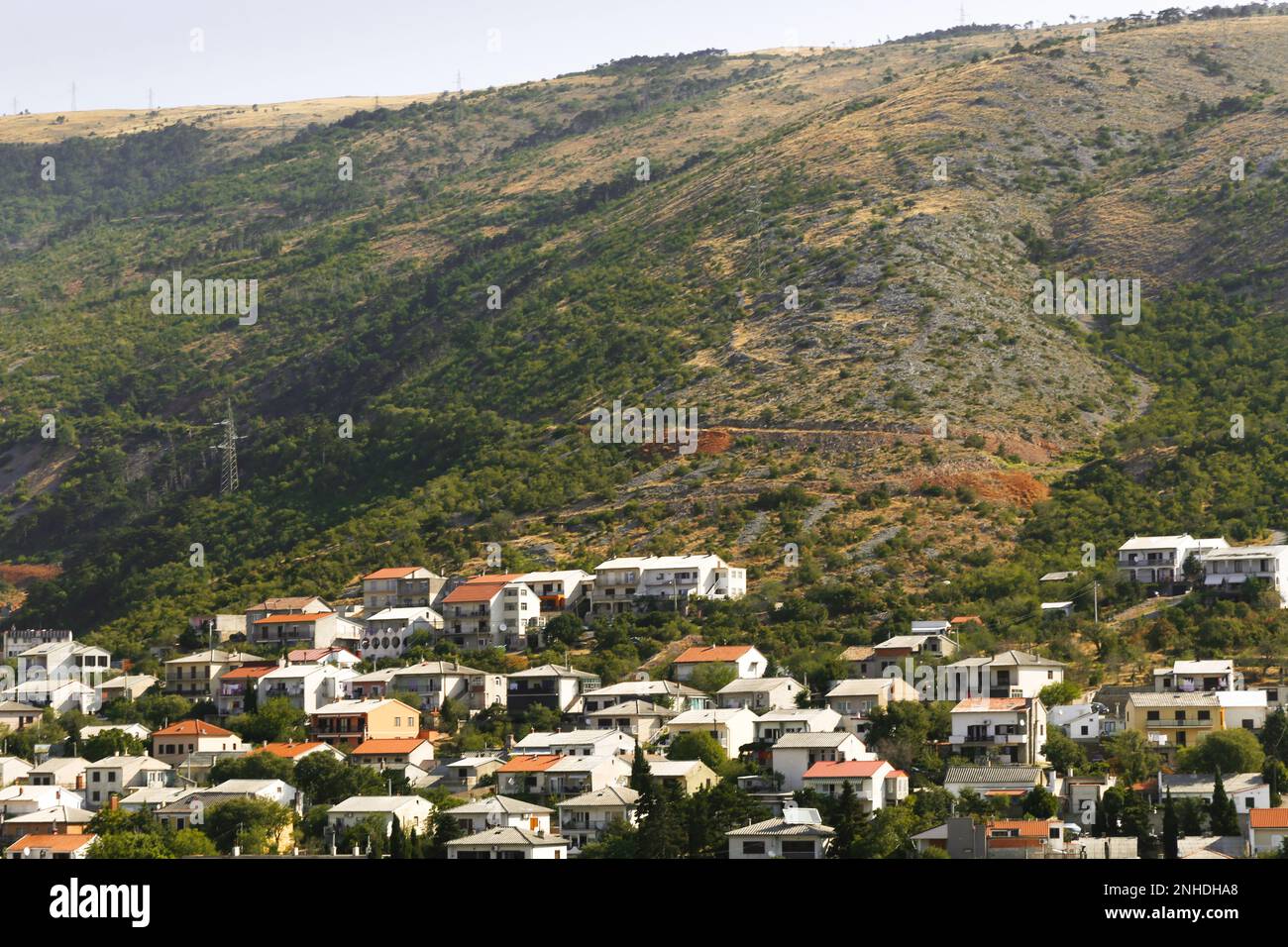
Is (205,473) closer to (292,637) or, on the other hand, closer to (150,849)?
(292,637)

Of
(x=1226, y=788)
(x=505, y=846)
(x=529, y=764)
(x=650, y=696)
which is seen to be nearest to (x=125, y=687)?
(x=650, y=696)

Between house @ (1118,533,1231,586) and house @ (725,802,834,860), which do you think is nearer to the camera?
house @ (725,802,834,860)

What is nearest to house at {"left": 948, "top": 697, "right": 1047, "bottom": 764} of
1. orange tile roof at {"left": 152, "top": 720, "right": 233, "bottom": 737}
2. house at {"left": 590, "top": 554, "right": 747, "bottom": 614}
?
house at {"left": 590, "top": 554, "right": 747, "bottom": 614}

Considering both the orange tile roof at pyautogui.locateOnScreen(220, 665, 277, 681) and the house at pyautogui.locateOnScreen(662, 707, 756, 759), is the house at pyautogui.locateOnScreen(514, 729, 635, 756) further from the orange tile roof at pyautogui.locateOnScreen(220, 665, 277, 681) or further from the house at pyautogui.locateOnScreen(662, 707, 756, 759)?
the orange tile roof at pyautogui.locateOnScreen(220, 665, 277, 681)

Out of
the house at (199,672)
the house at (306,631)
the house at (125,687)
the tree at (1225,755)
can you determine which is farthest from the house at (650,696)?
the house at (125,687)

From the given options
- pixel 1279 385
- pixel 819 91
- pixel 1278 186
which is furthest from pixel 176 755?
pixel 819 91

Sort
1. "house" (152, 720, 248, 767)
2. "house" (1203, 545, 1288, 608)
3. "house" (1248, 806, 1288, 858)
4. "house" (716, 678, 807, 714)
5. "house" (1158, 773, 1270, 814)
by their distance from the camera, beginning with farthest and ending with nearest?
"house" (1203, 545, 1288, 608) → "house" (152, 720, 248, 767) → "house" (716, 678, 807, 714) → "house" (1158, 773, 1270, 814) → "house" (1248, 806, 1288, 858)

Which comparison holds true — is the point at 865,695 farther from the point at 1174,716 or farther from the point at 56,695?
the point at 56,695
